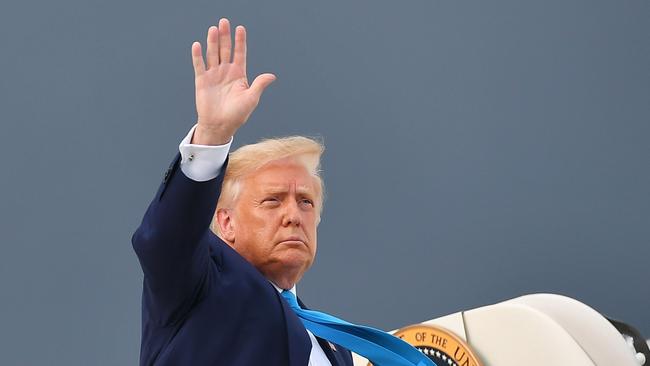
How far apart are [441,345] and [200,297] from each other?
37.4 inches

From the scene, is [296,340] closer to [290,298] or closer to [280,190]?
[290,298]

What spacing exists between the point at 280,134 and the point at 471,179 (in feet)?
1.66

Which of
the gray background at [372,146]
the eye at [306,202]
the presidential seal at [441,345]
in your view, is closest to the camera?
the eye at [306,202]

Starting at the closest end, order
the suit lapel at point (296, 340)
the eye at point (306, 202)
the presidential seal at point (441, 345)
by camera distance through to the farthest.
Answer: the suit lapel at point (296, 340) < the eye at point (306, 202) < the presidential seal at point (441, 345)

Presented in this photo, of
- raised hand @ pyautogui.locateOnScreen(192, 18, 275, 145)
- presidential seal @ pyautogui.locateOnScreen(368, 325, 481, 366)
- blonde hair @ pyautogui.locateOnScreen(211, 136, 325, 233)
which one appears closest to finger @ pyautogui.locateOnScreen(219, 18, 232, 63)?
raised hand @ pyautogui.locateOnScreen(192, 18, 275, 145)

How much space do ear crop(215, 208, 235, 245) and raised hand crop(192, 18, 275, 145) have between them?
0.36 m

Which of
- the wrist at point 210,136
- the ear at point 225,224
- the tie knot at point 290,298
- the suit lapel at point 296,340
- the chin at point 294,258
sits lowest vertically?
the suit lapel at point 296,340

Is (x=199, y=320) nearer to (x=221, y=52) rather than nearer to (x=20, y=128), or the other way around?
(x=221, y=52)

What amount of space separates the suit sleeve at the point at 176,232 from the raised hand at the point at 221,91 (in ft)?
0.17

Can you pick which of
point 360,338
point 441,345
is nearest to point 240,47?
point 360,338

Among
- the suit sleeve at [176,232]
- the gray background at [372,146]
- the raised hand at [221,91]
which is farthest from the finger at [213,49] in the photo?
the gray background at [372,146]

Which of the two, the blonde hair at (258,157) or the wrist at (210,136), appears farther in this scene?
the blonde hair at (258,157)

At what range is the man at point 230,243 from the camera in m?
1.35

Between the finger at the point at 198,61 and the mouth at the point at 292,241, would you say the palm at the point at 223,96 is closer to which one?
the finger at the point at 198,61
